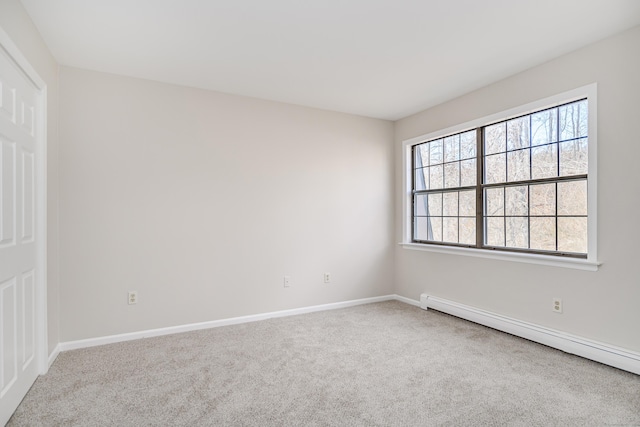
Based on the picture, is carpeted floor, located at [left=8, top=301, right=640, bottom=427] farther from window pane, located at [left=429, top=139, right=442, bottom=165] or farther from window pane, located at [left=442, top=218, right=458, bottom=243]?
window pane, located at [left=429, top=139, right=442, bottom=165]

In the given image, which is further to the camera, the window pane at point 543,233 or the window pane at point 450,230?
the window pane at point 450,230

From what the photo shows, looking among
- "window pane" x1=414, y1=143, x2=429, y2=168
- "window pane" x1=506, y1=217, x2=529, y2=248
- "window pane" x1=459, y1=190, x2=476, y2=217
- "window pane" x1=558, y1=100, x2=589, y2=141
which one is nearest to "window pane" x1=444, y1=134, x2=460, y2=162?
"window pane" x1=414, y1=143, x2=429, y2=168

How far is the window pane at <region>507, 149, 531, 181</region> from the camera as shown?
10.5 feet

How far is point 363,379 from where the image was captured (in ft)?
7.82

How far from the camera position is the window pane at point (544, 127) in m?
2.98

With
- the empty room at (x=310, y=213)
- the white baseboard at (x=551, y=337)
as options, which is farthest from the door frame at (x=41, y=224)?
the white baseboard at (x=551, y=337)

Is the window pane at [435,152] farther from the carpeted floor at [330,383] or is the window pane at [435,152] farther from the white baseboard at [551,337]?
the carpeted floor at [330,383]

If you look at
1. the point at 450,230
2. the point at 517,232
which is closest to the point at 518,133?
the point at 517,232

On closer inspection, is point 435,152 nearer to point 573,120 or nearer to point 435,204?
point 435,204

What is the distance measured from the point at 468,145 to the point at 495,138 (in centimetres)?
33

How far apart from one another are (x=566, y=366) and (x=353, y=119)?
333 cm

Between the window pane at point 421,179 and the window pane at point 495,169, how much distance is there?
0.88m

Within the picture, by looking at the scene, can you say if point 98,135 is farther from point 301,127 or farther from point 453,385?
point 453,385

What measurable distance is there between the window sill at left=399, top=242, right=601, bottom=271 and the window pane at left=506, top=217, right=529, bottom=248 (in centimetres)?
15
